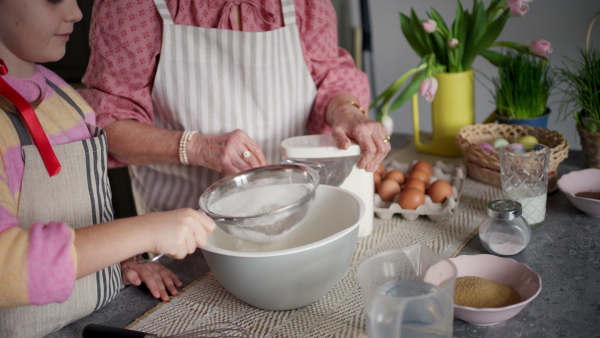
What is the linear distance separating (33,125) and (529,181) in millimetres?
933

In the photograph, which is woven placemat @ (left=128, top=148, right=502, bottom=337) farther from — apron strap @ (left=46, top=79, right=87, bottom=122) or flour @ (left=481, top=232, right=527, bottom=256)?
apron strap @ (left=46, top=79, right=87, bottom=122)

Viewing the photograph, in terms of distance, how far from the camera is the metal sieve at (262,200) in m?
0.84

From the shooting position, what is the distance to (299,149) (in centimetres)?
104

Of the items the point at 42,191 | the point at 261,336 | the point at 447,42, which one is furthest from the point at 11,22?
the point at 447,42

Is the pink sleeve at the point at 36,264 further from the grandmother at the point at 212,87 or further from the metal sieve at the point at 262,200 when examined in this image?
the grandmother at the point at 212,87

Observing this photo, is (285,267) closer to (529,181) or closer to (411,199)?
(411,199)

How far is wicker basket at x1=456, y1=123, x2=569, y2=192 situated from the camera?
1312 mm

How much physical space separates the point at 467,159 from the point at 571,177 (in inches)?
10.2

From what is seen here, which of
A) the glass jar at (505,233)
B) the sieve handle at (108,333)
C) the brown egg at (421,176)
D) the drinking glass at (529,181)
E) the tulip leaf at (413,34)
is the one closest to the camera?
the sieve handle at (108,333)

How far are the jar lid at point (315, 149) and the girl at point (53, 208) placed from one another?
0.32 metres

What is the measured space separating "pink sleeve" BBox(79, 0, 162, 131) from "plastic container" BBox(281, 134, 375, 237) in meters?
0.38

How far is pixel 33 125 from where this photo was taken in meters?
0.77

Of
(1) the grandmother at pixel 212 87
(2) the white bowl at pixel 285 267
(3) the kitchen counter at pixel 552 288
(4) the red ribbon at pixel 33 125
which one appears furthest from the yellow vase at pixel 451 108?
(4) the red ribbon at pixel 33 125

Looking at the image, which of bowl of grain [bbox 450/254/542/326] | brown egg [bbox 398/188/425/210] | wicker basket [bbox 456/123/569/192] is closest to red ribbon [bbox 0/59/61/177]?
bowl of grain [bbox 450/254/542/326]
